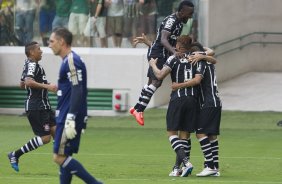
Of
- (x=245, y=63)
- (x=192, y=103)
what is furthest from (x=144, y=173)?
(x=245, y=63)

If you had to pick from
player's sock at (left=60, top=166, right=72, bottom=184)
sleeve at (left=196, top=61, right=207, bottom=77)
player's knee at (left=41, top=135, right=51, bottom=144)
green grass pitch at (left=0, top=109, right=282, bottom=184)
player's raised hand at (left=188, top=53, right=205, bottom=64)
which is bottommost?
green grass pitch at (left=0, top=109, right=282, bottom=184)

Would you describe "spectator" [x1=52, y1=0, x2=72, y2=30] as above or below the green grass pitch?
above

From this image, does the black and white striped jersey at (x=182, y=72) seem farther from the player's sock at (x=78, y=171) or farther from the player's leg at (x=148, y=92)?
the player's sock at (x=78, y=171)

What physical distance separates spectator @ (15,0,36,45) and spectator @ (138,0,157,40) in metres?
3.45

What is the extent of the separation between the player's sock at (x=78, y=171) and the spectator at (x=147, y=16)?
16.7 m

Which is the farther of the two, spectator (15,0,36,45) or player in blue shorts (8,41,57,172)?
spectator (15,0,36,45)

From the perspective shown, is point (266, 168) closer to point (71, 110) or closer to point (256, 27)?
point (71, 110)

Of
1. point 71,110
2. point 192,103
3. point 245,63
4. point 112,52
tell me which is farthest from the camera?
point 245,63

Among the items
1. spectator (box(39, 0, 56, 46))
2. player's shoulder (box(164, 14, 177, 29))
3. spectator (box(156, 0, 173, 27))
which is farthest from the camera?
spectator (box(39, 0, 56, 46))

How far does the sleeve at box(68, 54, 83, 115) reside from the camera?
13.0 meters

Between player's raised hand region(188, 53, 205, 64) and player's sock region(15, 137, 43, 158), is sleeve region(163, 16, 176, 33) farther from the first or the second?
player's sock region(15, 137, 43, 158)

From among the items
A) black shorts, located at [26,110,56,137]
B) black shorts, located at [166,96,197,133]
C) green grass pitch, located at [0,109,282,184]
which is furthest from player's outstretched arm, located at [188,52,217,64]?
black shorts, located at [26,110,56,137]

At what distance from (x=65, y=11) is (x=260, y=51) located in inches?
265

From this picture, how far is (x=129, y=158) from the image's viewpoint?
19.7 meters
